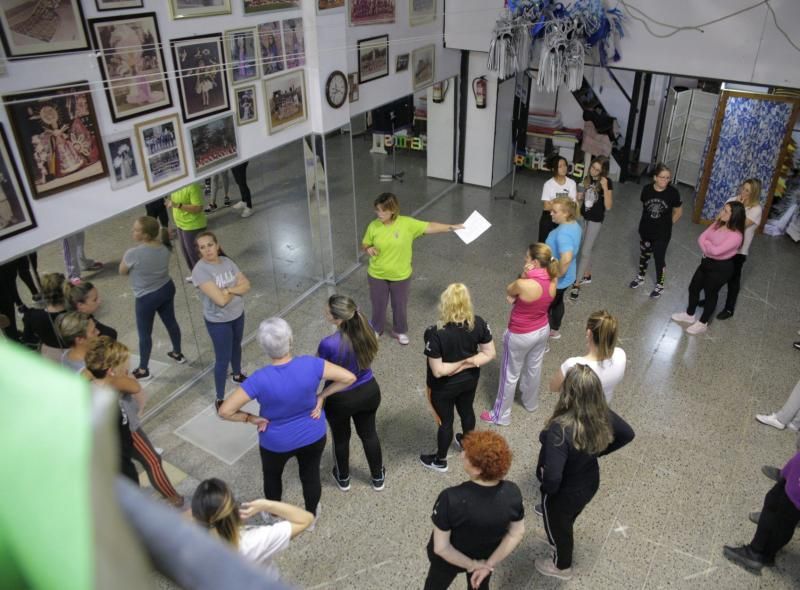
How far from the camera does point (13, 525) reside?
0.35 metres

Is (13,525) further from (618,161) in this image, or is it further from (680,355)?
(618,161)

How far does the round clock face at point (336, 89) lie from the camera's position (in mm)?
6160

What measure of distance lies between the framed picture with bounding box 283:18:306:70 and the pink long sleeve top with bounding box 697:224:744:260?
14.2 ft

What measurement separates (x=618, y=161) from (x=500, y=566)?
8307 mm

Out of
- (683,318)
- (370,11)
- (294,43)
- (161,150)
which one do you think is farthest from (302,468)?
(370,11)

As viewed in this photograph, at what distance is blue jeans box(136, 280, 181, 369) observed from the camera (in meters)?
Answer: 4.84

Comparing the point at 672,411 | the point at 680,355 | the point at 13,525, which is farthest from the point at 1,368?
the point at 680,355

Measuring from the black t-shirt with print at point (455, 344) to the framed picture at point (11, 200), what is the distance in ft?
8.39

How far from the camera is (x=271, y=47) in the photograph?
5.36 m

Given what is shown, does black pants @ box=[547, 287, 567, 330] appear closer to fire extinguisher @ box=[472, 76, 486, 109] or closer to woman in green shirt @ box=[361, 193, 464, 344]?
woman in green shirt @ box=[361, 193, 464, 344]

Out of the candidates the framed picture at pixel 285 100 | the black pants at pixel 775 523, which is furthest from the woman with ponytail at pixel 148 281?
the black pants at pixel 775 523

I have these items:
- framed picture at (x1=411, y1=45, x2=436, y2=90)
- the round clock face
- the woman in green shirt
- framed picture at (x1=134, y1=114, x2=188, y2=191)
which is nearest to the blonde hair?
the woman in green shirt

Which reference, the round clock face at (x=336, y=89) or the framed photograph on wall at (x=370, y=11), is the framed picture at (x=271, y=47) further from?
the framed photograph on wall at (x=370, y=11)

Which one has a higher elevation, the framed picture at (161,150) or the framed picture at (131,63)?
the framed picture at (131,63)
